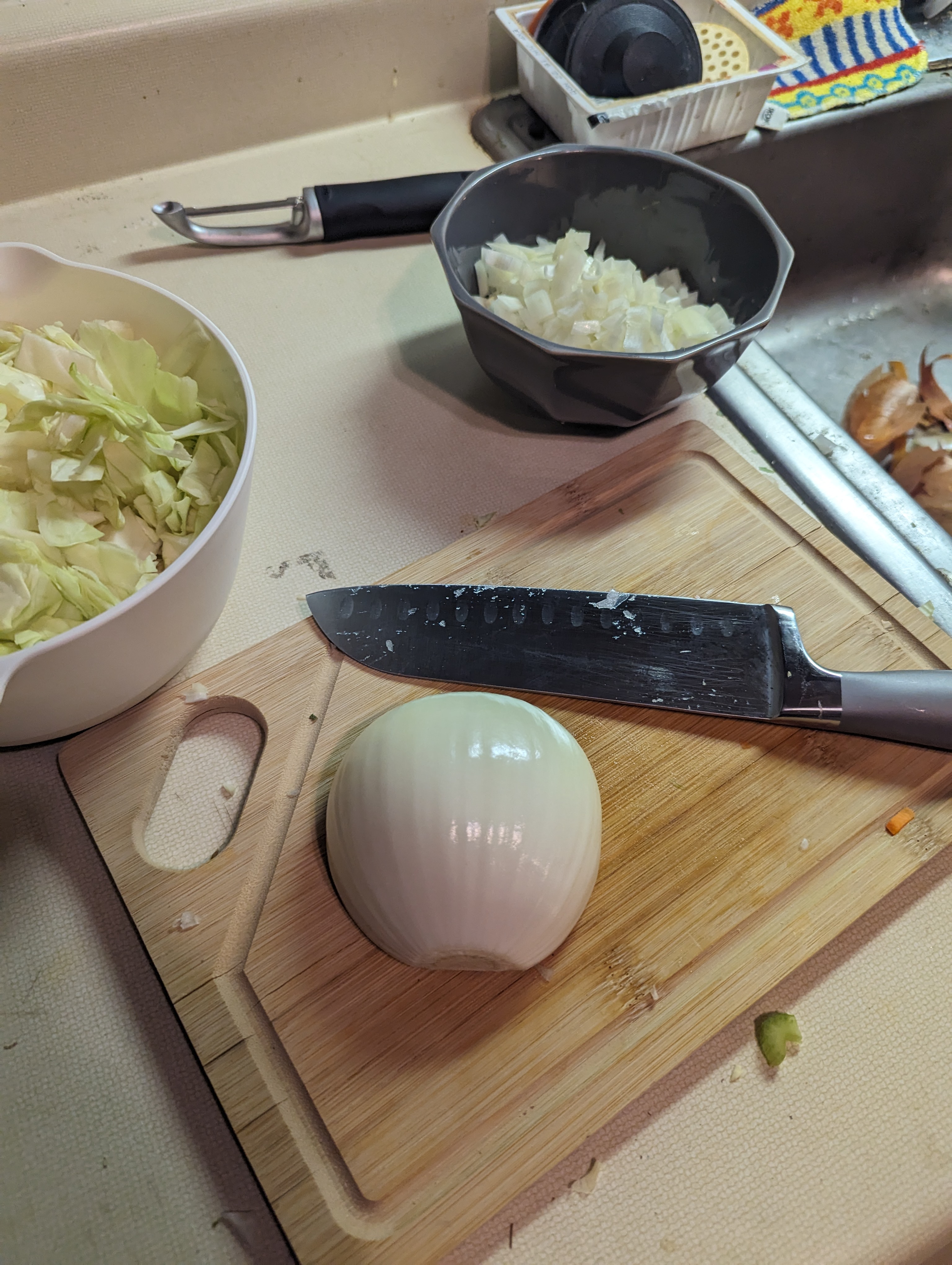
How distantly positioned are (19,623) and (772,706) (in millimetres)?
605

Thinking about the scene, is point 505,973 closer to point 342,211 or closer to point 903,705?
point 903,705

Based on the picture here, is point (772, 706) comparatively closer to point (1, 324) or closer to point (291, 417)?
point (291, 417)

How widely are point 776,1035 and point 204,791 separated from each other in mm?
502

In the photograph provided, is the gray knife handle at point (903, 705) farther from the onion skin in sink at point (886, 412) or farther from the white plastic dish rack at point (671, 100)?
the white plastic dish rack at point (671, 100)

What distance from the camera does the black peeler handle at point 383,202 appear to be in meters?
1.09


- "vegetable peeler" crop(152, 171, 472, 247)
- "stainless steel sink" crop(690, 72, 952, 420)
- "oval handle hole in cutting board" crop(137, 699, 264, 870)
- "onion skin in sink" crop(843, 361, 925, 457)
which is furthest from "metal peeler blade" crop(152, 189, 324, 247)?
"onion skin in sink" crop(843, 361, 925, 457)

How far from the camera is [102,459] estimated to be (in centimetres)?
69

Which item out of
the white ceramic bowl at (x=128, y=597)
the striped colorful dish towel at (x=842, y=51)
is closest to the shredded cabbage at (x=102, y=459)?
the white ceramic bowl at (x=128, y=597)

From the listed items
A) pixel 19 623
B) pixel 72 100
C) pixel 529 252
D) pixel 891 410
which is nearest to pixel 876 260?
pixel 891 410

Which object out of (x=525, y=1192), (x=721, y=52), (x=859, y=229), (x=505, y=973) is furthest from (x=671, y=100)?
(x=525, y=1192)

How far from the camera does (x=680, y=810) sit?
2.33 feet

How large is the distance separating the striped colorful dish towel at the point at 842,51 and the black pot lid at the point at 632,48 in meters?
0.21

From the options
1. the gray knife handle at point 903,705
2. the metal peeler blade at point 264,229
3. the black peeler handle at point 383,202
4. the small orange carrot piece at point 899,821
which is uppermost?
the black peeler handle at point 383,202

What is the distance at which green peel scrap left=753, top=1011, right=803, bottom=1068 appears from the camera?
2.05 ft
